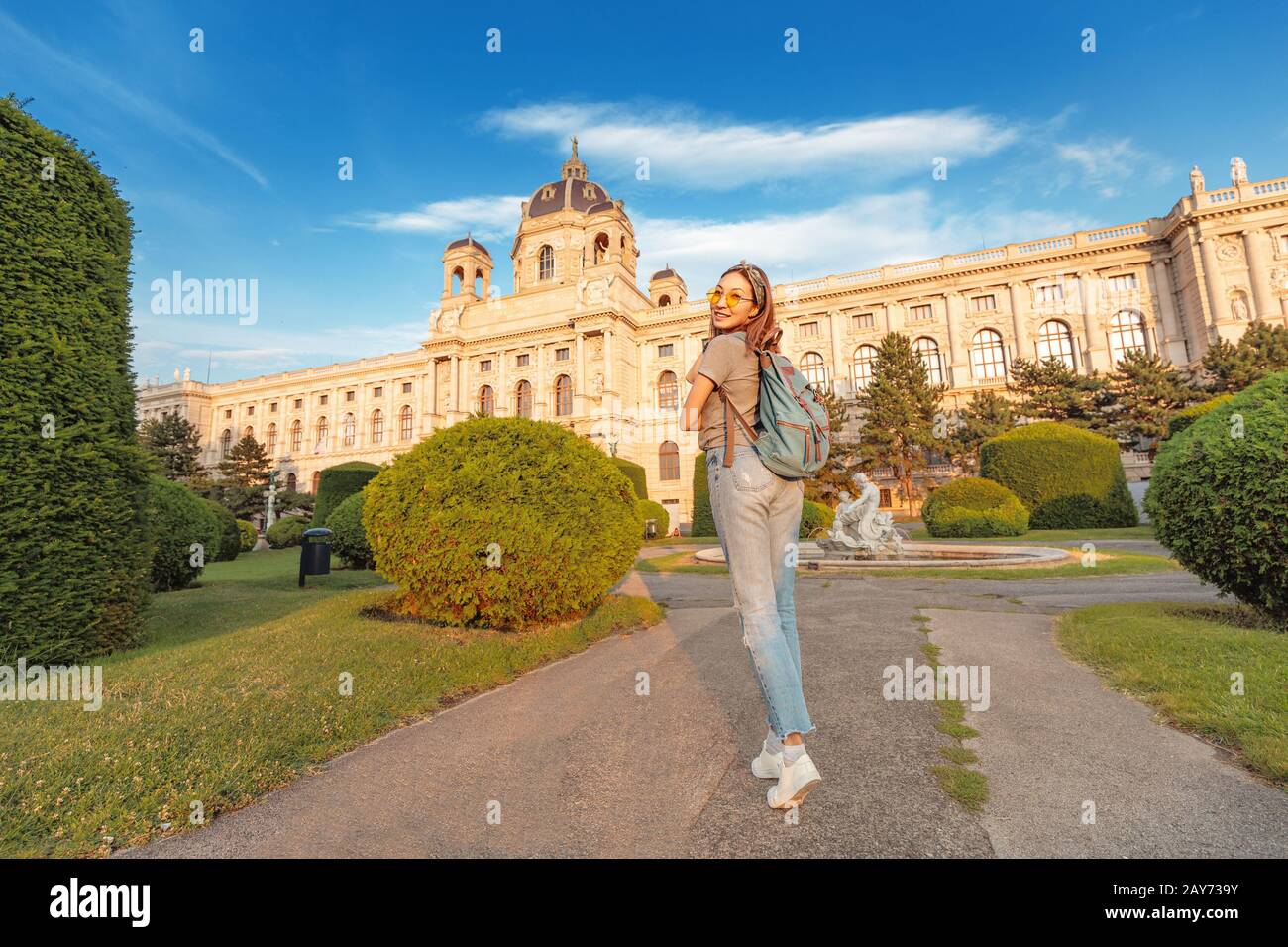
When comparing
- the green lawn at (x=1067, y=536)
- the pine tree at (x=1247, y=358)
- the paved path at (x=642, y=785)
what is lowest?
the paved path at (x=642, y=785)

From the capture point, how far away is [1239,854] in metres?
1.84

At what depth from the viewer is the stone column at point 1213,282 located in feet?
93.8

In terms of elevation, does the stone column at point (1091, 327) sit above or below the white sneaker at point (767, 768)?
above

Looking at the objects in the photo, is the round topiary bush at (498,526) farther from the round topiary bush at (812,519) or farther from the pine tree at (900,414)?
the pine tree at (900,414)

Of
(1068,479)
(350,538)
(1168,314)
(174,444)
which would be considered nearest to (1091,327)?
(1168,314)

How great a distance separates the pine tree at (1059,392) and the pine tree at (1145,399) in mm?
722

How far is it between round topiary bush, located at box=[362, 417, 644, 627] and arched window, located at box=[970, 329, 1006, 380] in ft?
119

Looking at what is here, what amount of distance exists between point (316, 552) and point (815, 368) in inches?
1367

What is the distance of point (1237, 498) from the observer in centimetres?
455

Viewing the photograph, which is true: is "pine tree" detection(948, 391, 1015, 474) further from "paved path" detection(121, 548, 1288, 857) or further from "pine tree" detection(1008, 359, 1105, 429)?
"paved path" detection(121, 548, 1288, 857)

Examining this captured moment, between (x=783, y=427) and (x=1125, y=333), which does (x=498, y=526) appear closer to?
(x=783, y=427)

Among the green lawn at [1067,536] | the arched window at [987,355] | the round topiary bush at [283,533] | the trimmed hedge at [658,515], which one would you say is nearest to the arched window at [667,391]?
the trimmed hedge at [658,515]
